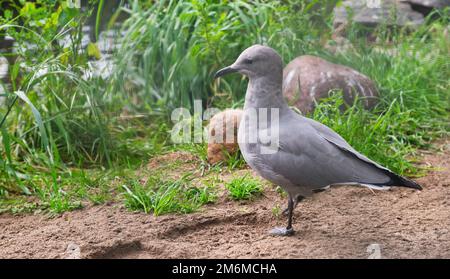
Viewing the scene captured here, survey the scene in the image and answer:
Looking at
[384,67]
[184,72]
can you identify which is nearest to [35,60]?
[184,72]

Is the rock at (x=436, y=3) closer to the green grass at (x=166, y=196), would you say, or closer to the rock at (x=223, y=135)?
the rock at (x=223, y=135)

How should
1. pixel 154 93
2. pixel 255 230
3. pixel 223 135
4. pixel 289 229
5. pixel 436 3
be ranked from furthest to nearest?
pixel 436 3
pixel 154 93
pixel 223 135
pixel 255 230
pixel 289 229

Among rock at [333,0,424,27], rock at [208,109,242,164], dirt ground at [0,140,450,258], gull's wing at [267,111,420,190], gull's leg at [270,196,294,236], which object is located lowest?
dirt ground at [0,140,450,258]

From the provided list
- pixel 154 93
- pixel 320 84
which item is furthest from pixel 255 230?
pixel 154 93

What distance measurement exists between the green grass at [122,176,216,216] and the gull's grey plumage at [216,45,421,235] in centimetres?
59

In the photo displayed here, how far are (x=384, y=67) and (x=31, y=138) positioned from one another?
293cm

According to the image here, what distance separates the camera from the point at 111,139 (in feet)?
15.3

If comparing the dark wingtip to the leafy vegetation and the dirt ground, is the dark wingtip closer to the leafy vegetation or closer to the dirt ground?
the dirt ground

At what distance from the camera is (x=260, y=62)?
3.48 metres

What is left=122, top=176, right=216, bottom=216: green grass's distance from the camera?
375 centimetres

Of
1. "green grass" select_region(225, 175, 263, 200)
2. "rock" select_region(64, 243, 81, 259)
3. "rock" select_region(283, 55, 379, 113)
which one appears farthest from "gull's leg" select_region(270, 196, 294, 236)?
"rock" select_region(283, 55, 379, 113)

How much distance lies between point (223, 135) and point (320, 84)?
987 mm

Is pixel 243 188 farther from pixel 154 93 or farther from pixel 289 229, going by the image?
pixel 154 93
